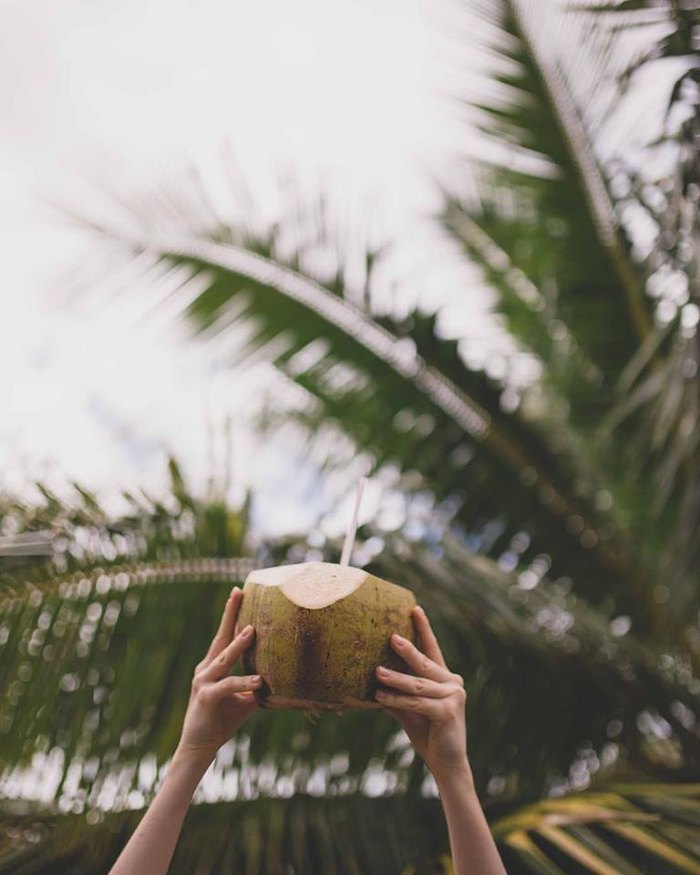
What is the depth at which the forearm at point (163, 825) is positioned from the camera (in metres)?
1.09

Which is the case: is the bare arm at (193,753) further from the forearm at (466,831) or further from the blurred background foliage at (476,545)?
the blurred background foliage at (476,545)

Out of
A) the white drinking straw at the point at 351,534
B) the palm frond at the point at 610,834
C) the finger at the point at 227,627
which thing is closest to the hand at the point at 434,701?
the white drinking straw at the point at 351,534

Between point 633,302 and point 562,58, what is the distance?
760 mm

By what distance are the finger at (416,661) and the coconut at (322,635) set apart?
21 millimetres

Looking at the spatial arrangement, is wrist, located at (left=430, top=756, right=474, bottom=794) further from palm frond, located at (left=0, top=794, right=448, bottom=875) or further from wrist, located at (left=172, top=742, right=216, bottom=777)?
palm frond, located at (left=0, top=794, right=448, bottom=875)

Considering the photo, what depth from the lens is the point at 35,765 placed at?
1.69 m

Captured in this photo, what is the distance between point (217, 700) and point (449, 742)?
0.95 ft

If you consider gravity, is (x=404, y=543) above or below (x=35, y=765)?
above

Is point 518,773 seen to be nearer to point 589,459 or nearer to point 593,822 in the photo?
point 593,822

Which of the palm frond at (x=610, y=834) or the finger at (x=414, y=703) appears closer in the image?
the finger at (x=414, y=703)

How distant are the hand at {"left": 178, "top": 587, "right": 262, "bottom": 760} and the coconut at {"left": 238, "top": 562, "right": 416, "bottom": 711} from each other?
29 millimetres

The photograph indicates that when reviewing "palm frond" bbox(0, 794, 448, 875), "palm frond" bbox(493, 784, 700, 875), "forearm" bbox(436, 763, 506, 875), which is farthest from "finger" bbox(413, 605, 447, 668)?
"palm frond" bbox(0, 794, 448, 875)

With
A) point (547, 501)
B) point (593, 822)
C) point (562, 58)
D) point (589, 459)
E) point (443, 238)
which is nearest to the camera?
point (593, 822)

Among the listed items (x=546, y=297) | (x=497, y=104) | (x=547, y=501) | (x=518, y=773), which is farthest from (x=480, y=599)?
(x=497, y=104)
